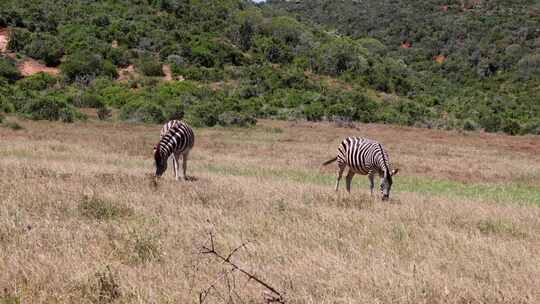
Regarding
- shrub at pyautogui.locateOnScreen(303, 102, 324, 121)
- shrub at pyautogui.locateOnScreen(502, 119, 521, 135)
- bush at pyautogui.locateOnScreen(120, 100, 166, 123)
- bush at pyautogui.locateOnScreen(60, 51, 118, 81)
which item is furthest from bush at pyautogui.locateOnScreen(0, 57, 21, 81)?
shrub at pyautogui.locateOnScreen(502, 119, 521, 135)

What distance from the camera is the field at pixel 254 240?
5.27 metres

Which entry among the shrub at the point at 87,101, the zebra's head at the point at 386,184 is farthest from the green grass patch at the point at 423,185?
the shrub at the point at 87,101

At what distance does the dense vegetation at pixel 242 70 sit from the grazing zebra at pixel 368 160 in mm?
22953

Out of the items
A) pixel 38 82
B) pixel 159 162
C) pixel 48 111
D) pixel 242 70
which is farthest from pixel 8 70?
pixel 159 162

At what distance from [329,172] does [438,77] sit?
71.0 m

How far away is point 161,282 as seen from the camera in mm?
5363

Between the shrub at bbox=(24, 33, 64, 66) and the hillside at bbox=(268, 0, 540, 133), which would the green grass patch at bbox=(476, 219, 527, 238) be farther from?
the shrub at bbox=(24, 33, 64, 66)

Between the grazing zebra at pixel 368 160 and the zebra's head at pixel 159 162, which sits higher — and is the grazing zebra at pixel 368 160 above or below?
above

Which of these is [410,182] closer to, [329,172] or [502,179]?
[329,172]

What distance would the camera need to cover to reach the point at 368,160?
535 inches

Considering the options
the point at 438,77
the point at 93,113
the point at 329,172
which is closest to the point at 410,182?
the point at 329,172

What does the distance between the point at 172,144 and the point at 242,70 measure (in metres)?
45.8

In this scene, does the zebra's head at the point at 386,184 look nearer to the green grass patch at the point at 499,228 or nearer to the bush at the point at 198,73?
the green grass patch at the point at 499,228

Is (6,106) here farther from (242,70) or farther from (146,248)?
(146,248)
